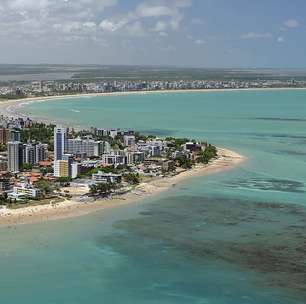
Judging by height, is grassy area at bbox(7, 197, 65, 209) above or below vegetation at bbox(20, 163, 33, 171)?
below

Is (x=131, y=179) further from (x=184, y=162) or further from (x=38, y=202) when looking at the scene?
(x=184, y=162)

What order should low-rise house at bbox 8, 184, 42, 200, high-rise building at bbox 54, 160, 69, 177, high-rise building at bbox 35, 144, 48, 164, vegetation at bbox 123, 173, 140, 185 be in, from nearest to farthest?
low-rise house at bbox 8, 184, 42, 200 → vegetation at bbox 123, 173, 140, 185 → high-rise building at bbox 54, 160, 69, 177 → high-rise building at bbox 35, 144, 48, 164

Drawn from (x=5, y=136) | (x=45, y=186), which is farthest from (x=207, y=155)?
(x=5, y=136)

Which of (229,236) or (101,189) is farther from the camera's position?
(101,189)

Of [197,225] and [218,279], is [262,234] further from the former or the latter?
[218,279]

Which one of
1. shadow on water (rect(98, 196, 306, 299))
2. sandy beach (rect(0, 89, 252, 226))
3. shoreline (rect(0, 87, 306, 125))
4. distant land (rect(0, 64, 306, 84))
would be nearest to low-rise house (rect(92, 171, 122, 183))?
sandy beach (rect(0, 89, 252, 226))

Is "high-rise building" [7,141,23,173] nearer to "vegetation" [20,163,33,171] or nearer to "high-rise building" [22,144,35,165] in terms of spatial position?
"vegetation" [20,163,33,171]
